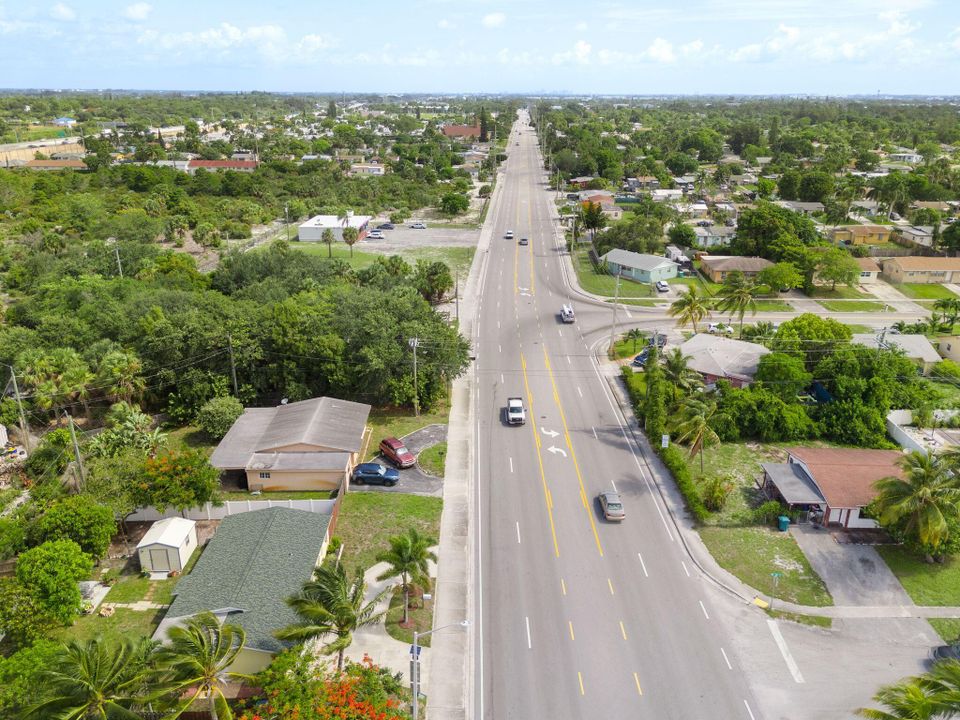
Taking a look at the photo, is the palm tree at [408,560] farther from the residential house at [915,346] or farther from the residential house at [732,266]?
the residential house at [732,266]

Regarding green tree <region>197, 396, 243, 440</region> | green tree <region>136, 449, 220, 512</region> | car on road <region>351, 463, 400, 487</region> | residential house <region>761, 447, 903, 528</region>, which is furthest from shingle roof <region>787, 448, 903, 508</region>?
green tree <region>197, 396, 243, 440</region>

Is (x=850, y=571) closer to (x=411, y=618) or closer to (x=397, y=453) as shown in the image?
(x=411, y=618)

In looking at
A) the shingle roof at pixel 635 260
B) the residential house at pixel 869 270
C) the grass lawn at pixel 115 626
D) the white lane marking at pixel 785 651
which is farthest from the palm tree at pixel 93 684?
the residential house at pixel 869 270

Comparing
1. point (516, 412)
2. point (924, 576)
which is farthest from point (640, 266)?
point (924, 576)

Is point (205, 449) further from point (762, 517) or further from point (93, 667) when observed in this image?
point (762, 517)

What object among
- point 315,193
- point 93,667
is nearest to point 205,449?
point 93,667
